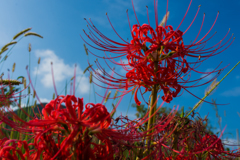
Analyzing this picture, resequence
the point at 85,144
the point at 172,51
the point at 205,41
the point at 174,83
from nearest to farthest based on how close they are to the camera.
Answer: the point at 85,144 → the point at 172,51 → the point at 174,83 → the point at 205,41

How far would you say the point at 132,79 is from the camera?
2.88 metres

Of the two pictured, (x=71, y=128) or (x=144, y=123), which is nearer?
(x=71, y=128)

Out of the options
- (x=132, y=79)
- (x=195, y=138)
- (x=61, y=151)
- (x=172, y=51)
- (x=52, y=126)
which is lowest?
(x=61, y=151)

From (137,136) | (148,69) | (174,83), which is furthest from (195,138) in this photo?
(137,136)

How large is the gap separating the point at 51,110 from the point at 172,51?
161 centimetres

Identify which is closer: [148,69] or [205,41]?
[148,69]

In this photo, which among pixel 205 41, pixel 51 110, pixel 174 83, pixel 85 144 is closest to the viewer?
pixel 85 144

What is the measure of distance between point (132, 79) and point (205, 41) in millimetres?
1275

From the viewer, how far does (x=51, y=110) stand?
1.70 metres

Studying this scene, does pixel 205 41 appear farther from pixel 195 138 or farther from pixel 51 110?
pixel 51 110

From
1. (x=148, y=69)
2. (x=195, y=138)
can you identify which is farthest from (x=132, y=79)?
(x=195, y=138)

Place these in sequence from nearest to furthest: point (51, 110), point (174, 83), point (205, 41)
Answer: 1. point (51, 110)
2. point (174, 83)
3. point (205, 41)

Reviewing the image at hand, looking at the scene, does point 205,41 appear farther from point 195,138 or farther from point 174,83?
point 195,138

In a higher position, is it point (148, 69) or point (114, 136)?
point (148, 69)
